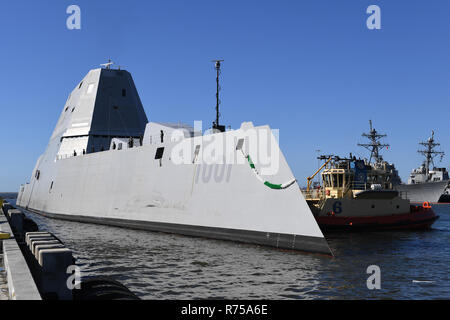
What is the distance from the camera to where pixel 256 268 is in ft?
47.3

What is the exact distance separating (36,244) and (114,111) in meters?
32.6

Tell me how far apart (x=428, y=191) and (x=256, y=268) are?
9278 centimetres

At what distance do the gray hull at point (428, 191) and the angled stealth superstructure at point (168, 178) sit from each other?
76131 millimetres

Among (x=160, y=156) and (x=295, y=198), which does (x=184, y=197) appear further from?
(x=295, y=198)

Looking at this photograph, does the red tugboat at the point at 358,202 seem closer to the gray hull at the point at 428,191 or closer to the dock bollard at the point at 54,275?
the dock bollard at the point at 54,275

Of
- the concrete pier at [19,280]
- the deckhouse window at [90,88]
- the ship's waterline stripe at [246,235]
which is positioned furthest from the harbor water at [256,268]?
the deckhouse window at [90,88]

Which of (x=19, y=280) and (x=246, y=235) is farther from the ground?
(x=19, y=280)

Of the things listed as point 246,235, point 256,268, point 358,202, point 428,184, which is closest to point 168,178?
point 246,235

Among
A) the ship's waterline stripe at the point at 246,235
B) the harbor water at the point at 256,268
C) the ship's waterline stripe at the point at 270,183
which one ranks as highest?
the ship's waterline stripe at the point at 270,183

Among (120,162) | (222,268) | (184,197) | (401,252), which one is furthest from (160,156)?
(401,252)

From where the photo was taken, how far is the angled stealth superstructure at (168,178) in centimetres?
1830

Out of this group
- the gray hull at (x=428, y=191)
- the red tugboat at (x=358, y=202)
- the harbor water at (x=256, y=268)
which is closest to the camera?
the harbor water at (x=256, y=268)

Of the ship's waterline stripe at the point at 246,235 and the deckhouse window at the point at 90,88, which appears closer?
the ship's waterline stripe at the point at 246,235

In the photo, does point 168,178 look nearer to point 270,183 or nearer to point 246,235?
point 246,235
